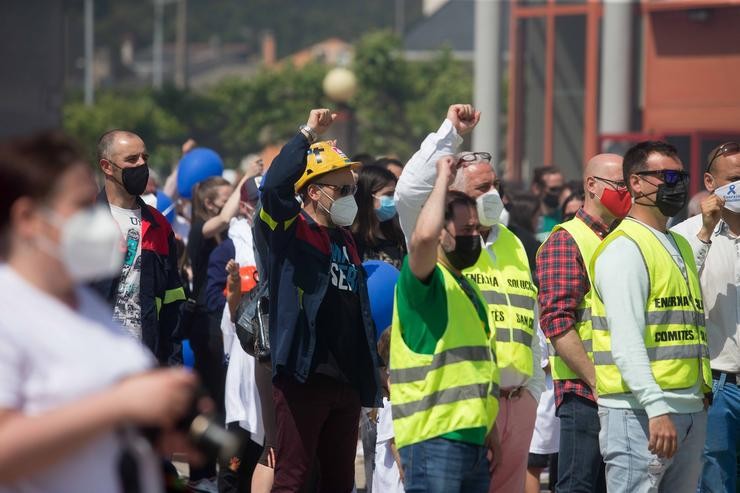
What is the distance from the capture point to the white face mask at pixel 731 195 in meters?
6.61

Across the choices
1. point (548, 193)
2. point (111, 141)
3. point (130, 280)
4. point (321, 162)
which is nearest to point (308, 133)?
point (321, 162)

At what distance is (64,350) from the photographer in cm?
307

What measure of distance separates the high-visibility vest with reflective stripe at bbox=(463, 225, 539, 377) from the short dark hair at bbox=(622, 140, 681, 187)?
2.16 feet

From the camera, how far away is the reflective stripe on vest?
20.3ft

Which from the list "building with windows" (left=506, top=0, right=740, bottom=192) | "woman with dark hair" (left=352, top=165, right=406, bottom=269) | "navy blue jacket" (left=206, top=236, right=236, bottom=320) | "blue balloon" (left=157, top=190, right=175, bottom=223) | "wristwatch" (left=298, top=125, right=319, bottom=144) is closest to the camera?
"wristwatch" (left=298, top=125, right=319, bottom=144)

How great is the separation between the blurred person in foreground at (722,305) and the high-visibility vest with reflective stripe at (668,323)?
945mm

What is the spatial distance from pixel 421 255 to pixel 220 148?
59191 millimetres

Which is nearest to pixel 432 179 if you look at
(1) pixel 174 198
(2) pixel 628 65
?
(1) pixel 174 198

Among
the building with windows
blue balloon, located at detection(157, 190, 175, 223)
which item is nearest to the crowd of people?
blue balloon, located at detection(157, 190, 175, 223)

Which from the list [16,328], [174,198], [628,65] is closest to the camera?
[16,328]

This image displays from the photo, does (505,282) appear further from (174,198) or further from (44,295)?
(174,198)

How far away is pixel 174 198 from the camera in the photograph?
11.5m

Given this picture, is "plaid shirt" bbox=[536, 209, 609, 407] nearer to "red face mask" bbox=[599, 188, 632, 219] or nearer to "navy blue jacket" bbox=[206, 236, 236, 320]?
"red face mask" bbox=[599, 188, 632, 219]

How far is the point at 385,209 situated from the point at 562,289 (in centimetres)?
→ 162
